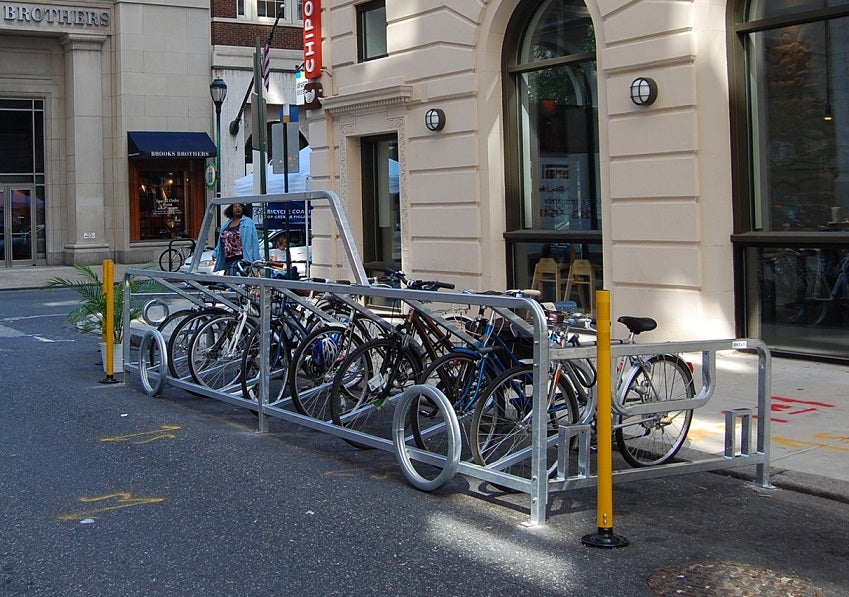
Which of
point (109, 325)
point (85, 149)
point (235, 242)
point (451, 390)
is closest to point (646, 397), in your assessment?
point (451, 390)

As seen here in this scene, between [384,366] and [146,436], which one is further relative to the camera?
[146,436]

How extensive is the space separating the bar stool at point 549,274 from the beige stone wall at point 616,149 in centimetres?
59

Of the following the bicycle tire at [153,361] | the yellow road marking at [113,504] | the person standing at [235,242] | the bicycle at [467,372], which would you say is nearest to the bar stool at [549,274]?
the person standing at [235,242]

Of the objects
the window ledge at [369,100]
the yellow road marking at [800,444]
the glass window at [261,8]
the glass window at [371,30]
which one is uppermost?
the glass window at [261,8]

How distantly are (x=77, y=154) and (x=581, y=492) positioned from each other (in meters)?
28.4

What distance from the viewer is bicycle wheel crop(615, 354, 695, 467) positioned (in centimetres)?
674

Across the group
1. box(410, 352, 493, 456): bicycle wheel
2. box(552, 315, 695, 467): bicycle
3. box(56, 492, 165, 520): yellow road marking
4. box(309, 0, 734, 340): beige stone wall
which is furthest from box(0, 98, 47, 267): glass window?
box(552, 315, 695, 467): bicycle

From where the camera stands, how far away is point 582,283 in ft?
44.2

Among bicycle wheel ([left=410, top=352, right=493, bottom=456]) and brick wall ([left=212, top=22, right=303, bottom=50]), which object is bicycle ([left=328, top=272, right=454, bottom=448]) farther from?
brick wall ([left=212, top=22, right=303, bottom=50])

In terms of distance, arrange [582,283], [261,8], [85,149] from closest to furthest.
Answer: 1. [582,283]
2. [85,149]
3. [261,8]

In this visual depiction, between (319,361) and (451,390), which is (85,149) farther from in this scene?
(451,390)

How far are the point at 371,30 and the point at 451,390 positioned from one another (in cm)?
1102

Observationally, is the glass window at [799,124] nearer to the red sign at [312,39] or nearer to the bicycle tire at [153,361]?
the bicycle tire at [153,361]

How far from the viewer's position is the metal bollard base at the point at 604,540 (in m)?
5.43
